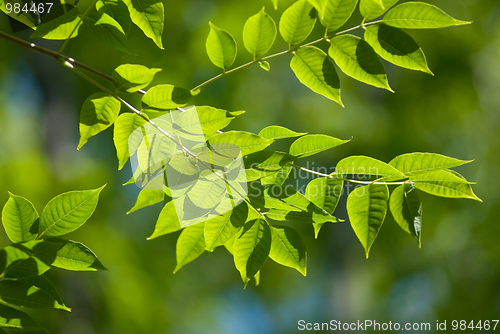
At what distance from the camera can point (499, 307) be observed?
6.20 metres

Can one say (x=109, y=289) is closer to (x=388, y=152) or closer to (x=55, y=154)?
(x=55, y=154)

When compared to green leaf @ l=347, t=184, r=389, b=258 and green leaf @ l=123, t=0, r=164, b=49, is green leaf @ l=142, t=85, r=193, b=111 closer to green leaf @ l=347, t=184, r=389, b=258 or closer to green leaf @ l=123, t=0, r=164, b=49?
green leaf @ l=123, t=0, r=164, b=49

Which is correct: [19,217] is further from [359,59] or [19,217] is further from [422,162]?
[422,162]

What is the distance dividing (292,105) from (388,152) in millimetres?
2226

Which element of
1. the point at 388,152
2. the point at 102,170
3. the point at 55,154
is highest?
the point at 55,154

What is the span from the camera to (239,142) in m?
0.93

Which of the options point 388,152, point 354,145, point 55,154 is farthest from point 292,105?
point 55,154

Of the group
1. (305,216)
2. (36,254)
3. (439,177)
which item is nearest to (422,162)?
(439,177)

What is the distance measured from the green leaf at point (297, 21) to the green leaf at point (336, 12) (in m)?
0.05

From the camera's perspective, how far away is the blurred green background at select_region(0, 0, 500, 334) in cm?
629

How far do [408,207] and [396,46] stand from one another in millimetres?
548

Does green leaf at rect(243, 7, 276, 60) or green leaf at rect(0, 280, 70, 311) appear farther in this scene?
green leaf at rect(243, 7, 276, 60)

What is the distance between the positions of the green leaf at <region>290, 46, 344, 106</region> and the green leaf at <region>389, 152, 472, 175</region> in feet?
1.03

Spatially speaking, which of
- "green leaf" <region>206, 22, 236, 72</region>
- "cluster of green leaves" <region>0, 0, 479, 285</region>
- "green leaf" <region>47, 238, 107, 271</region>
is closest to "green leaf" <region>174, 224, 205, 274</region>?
"cluster of green leaves" <region>0, 0, 479, 285</region>
